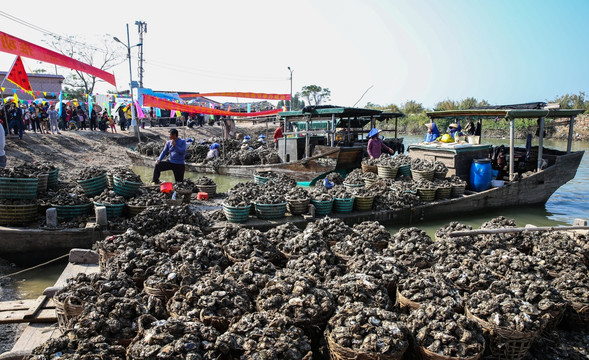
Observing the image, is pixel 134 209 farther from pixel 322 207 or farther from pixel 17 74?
pixel 17 74

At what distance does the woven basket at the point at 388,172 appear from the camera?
9992 millimetres

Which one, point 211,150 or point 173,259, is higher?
point 211,150

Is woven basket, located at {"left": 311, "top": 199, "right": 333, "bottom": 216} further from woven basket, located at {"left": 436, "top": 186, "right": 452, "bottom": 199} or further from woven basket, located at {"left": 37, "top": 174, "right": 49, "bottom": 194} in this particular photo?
woven basket, located at {"left": 37, "top": 174, "right": 49, "bottom": 194}

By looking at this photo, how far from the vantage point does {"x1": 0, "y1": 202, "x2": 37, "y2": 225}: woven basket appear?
6231mm

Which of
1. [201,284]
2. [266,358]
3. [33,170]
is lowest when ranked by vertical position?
[266,358]

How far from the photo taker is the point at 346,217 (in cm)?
805

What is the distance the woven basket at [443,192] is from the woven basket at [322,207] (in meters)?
3.14

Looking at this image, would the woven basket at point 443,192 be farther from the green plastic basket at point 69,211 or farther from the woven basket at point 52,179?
the woven basket at point 52,179

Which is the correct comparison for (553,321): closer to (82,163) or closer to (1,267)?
(1,267)

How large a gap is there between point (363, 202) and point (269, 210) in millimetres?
2179

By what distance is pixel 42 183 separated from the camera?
23.5ft

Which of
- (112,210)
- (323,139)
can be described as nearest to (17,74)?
(112,210)

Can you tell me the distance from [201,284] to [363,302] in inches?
56.1

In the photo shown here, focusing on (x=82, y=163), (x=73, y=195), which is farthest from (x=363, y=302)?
(x=82, y=163)
